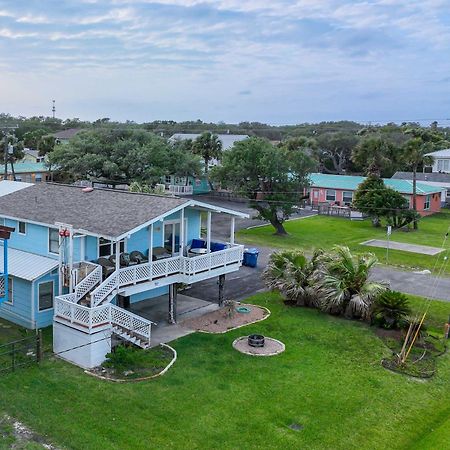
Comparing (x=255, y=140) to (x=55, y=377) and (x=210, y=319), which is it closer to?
(x=210, y=319)

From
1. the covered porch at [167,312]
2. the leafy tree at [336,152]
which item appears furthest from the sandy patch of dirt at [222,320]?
the leafy tree at [336,152]

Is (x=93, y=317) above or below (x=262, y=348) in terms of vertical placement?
above

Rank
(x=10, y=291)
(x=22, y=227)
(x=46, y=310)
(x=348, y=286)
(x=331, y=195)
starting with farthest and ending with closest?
(x=331, y=195) < (x=22, y=227) < (x=348, y=286) < (x=10, y=291) < (x=46, y=310)

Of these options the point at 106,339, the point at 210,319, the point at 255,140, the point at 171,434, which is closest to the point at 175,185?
the point at 255,140

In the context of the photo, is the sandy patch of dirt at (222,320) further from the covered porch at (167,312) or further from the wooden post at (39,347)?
the wooden post at (39,347)

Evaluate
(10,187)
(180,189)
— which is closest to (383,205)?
(180,189)

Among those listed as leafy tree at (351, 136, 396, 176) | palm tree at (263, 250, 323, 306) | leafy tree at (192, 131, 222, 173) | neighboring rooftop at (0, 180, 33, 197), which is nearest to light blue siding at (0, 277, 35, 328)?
neighboring rooftop at (0, 180, 33, 197)

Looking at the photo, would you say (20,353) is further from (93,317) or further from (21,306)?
(21,306)
